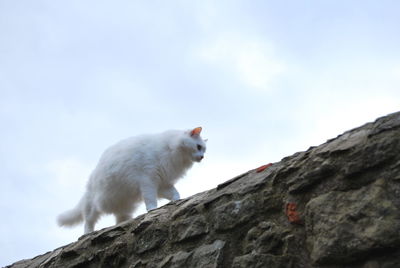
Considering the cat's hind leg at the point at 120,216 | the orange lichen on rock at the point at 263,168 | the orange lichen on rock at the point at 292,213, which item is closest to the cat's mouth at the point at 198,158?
the cat's hind leg at the point at 120,216

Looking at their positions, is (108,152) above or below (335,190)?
above

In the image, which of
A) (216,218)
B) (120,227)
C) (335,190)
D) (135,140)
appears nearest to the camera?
(335,190)

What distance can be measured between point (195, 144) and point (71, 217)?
67.1 inches

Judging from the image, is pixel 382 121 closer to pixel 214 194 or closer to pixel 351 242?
pixel 351 242

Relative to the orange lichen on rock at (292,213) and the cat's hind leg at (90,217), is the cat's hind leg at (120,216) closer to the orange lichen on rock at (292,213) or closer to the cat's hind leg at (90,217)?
the cat's hind leg at (90,217)

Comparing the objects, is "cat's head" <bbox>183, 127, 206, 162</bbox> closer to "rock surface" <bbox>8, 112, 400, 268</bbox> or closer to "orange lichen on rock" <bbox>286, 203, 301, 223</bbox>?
"rock surface" <bbox>8, 112, 400, 268</bbox>

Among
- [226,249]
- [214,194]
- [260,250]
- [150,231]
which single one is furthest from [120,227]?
[260,250]

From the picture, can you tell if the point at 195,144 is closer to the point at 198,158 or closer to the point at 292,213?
the point at 198,158

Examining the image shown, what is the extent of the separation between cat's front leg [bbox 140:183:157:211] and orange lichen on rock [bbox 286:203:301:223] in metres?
2.89

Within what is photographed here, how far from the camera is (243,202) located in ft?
9.32

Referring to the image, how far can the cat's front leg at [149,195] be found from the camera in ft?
17.3

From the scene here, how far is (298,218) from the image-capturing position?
8.19 ft

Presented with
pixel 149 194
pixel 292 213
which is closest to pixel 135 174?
pixel 149 194

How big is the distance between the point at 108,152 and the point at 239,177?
9.19 ft
